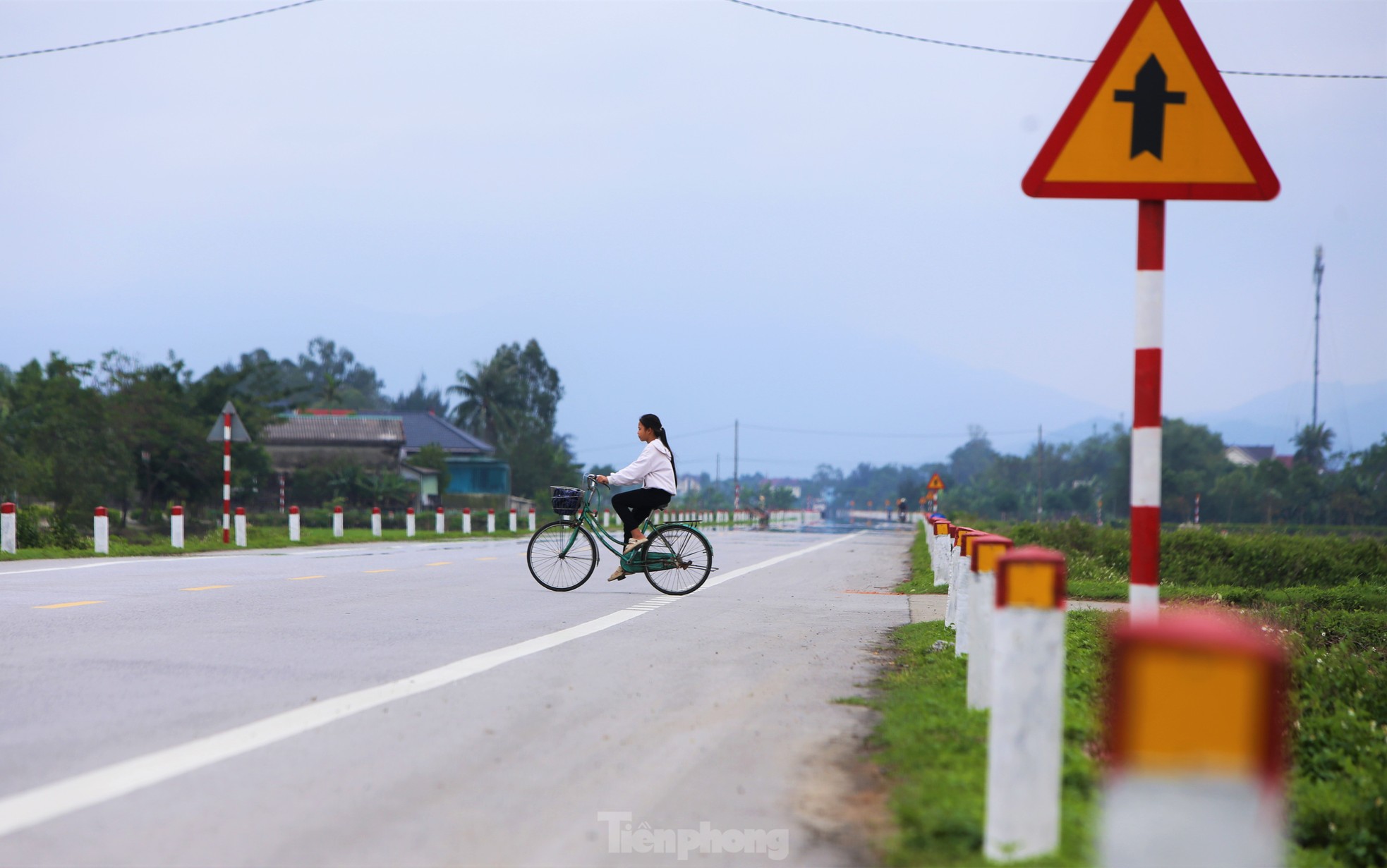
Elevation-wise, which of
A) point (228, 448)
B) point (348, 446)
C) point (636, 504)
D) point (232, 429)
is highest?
point (232, 429)

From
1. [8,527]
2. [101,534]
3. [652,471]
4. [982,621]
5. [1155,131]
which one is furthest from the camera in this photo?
[101,534]

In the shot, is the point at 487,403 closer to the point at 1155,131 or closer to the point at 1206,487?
the point at 1206,487

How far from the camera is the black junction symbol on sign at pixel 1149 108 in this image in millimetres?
4938

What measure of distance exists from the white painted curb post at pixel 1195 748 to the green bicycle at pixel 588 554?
34.6ft

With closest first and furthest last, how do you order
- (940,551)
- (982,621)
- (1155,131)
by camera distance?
(1155,131) < (982,621) < (940,551)

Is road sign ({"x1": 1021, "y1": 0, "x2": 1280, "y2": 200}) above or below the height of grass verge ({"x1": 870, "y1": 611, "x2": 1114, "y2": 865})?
above

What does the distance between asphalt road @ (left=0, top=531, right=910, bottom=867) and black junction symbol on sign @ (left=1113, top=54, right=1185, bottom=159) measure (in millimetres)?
2878

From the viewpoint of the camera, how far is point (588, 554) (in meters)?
12.9

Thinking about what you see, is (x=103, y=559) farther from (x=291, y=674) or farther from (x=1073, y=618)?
(x=1073, y=618)

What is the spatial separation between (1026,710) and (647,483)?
368 inches

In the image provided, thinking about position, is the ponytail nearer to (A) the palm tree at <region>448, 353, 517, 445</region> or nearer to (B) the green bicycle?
(B) the green bicycle

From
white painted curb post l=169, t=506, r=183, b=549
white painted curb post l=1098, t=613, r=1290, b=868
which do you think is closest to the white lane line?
white painted curb post l=1098, t=613, r=1290, b=868

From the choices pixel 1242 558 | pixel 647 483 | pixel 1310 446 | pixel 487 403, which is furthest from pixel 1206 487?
pixel 647 483

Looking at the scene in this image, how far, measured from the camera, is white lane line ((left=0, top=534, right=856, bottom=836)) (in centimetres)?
403
